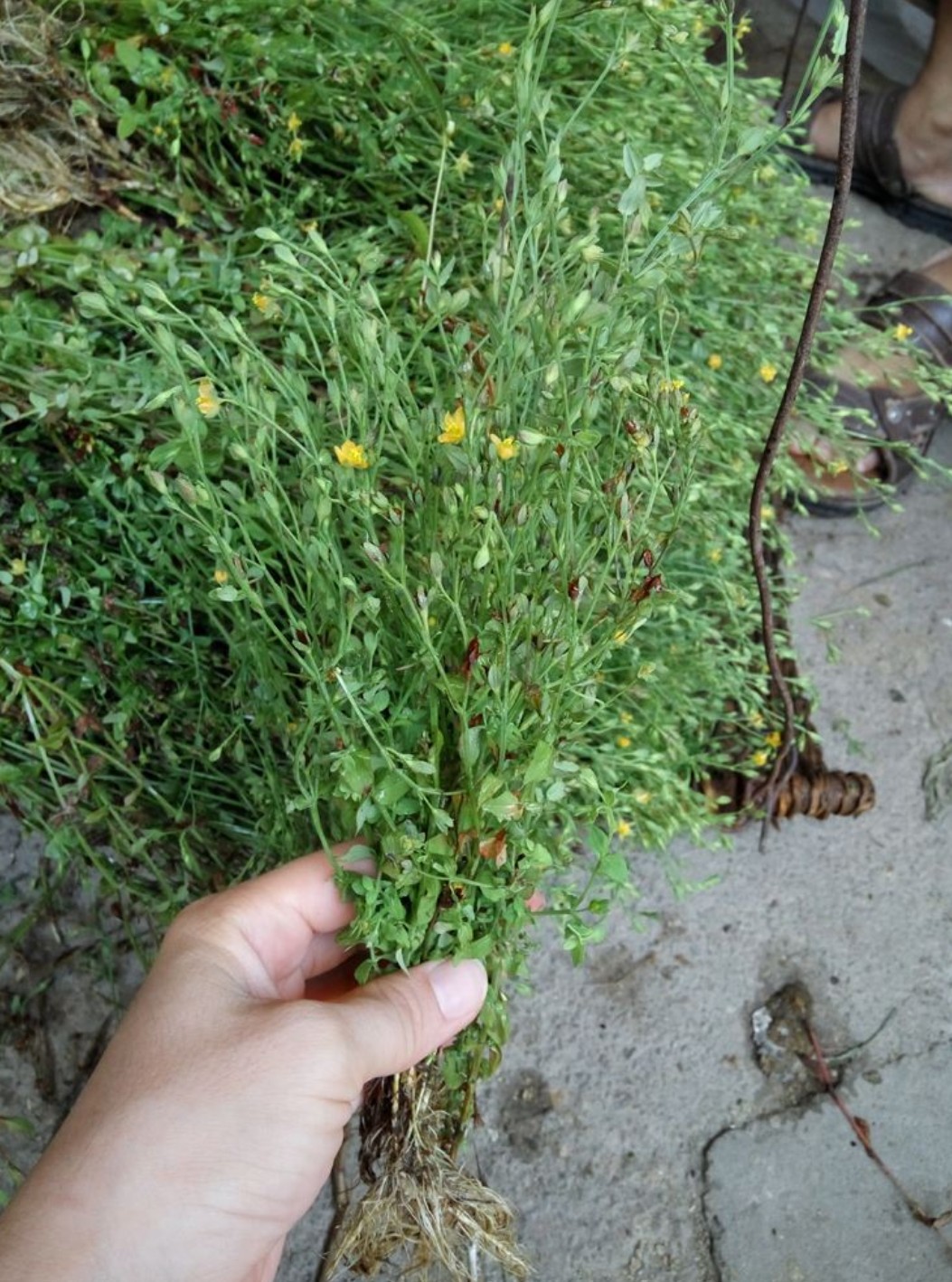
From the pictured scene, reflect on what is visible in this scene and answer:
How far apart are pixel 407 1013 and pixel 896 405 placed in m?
1.52

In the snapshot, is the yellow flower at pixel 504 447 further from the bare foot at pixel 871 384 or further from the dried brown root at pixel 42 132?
the bare foot at pixel 871 384

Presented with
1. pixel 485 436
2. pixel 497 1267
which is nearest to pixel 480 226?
pixel 485 436

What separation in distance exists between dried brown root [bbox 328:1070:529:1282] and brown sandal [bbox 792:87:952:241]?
6.72ft

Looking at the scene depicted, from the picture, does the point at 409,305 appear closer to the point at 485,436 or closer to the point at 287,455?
the point at 287,455

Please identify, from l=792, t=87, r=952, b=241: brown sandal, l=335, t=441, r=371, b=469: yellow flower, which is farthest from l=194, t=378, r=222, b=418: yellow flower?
l=792, t=87, r=952, b=241: brown sandal

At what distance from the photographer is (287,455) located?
139 centimetres

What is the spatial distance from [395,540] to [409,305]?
0.66 metres

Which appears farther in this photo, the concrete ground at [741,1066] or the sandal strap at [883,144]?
the sandal strap at [883,144]

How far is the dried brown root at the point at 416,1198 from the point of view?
3.78 ft

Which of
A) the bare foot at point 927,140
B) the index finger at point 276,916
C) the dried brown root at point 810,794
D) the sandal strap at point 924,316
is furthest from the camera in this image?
the bare foot at point 927,140

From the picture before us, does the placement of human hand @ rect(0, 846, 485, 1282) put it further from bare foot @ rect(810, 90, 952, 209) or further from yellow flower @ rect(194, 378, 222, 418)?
bare foot @ rect(810, 90, 952, 209)

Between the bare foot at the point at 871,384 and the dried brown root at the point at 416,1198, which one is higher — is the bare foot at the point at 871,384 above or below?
above

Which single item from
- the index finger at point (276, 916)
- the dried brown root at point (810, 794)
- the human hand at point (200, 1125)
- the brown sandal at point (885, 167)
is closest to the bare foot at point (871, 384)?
the brown sandal at point (885, 167)

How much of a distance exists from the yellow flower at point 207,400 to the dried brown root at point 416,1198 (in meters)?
0.66
